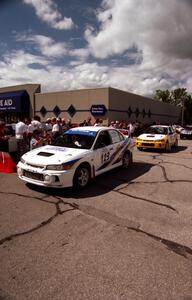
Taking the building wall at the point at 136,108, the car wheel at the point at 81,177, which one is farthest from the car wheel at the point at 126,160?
the building wall at the point at 136,108

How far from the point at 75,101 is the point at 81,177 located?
2172cm

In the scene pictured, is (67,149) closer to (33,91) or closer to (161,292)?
(161,292)

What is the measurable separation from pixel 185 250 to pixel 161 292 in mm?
1072

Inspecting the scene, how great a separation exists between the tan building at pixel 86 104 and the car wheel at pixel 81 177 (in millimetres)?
19303

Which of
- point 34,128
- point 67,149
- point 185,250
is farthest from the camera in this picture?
point 34,128

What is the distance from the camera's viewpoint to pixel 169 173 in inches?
338

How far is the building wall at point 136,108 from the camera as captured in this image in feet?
86.7

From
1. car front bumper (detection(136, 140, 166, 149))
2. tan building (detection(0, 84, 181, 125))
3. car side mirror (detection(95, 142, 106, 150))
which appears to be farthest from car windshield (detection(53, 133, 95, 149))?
tan building (detection(0, 84, 181, 125))

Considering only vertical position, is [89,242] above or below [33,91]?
below

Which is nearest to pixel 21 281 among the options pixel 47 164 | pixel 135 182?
pixel 47 164

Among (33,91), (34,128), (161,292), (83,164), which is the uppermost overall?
(33,91)

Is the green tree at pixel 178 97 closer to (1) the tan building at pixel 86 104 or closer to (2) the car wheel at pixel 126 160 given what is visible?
(1) the tan building at pixel 86 104

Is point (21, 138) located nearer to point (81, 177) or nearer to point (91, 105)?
point (81, 177)

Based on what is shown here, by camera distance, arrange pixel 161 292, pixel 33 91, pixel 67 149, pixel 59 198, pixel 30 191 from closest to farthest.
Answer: pixel 161 292 < pixel 59 198 < pixel 30 191 < pixel 67 149 < pixel 33 91
